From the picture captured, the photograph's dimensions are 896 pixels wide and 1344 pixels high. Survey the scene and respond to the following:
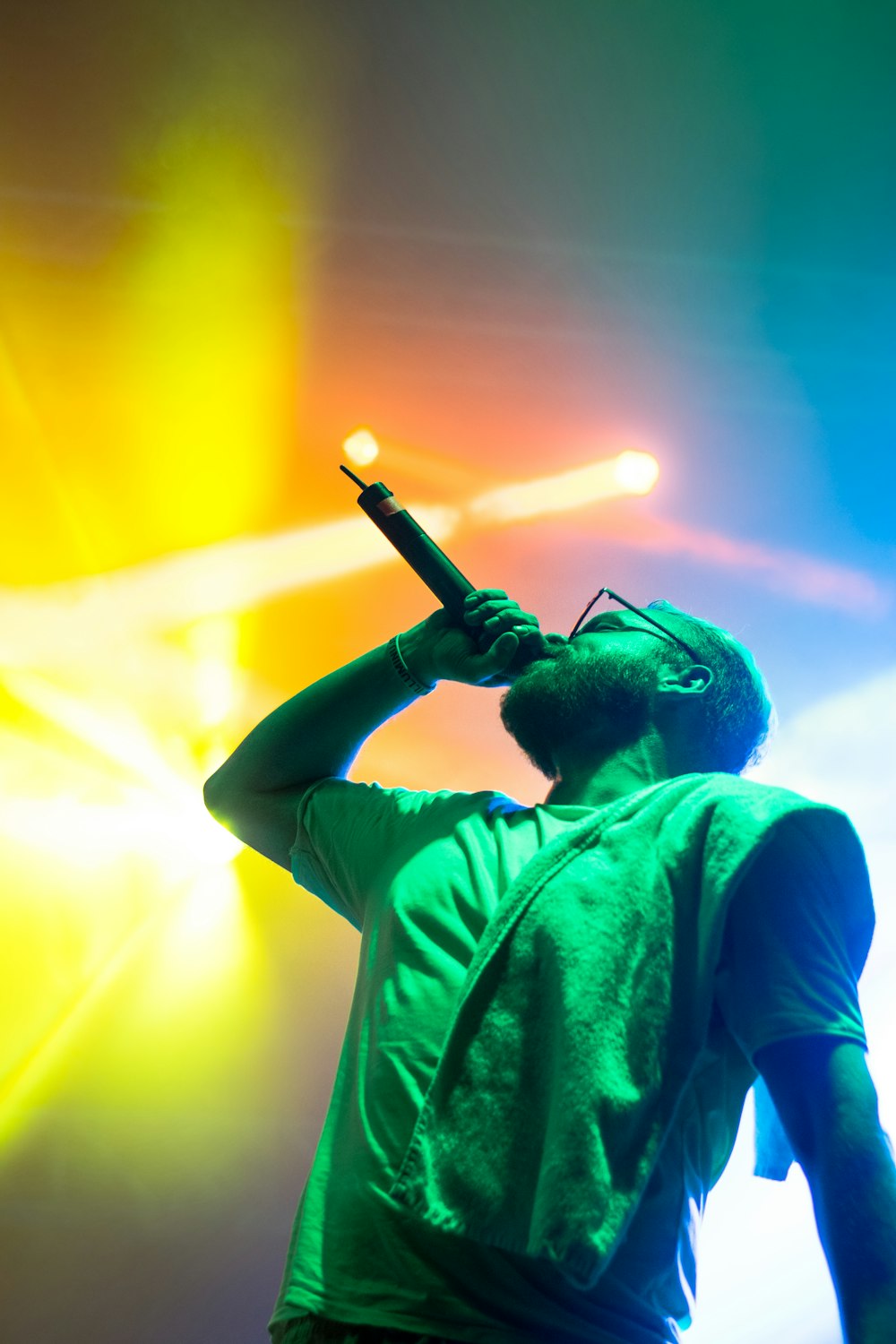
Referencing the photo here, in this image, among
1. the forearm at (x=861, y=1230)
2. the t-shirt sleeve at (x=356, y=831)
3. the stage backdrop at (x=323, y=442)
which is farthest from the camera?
the stage backdrop at (x=323, y=442)

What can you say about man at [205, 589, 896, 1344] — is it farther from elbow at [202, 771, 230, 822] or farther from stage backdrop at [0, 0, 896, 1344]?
stage backdrop at [0, 0, 896, 1344]

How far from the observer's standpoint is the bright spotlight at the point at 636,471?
6.16 ft

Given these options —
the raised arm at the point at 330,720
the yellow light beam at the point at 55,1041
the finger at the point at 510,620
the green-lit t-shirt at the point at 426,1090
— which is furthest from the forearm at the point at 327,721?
the yellow light beam at the point at 55,1041

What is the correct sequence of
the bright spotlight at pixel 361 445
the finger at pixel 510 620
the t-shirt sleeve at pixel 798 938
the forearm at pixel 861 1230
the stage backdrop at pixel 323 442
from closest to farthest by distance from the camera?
the forearm at pixel 861 1230
the t-shirt sleeve at pixel 798 938
the finger at pixel 510 620
the stage backdrop at pixel 323 442
the bright spotlight at pixel 361 445

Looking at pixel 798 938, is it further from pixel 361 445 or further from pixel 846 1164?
pixel 361 445

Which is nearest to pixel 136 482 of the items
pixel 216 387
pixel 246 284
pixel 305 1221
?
pixel 216 387

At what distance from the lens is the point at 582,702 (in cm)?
103

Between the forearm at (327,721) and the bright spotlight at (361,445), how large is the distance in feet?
2.96

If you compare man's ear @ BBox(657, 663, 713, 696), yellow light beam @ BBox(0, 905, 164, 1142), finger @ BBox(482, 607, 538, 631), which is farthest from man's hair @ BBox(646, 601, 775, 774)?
yellow light beam @ BBox(0, 905, 164, 1142)

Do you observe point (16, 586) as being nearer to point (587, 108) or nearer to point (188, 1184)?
point (188, 1184)

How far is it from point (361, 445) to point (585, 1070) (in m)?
1.50

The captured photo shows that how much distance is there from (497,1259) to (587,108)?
5.70 ft

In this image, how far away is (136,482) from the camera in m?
1.76

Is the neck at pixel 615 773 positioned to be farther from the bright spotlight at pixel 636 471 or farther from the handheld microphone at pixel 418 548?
the bright spotlight at pixel 636 471
